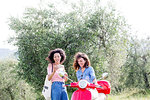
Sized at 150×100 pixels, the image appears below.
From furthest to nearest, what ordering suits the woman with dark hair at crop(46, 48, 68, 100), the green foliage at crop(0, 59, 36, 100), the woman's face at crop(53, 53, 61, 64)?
the green foliage at crop(0, 59, 36, 100), the woman's face at crop(53, 53, 61, 64), the woman with dark hair at crop(46, 48, 68, 100)

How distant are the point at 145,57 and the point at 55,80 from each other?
2243 cm

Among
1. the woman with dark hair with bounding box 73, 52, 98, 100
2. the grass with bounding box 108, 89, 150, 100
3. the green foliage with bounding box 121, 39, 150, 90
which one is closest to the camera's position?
the woman with dark hair with bounding box 73, 52, 98, 100

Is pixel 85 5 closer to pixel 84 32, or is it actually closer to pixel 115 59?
pixel 84 32

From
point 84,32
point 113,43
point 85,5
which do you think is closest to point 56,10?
point 85,5

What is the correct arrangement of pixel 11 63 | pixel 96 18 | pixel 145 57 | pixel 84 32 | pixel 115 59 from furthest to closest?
1. pixel 11 63
2. pixel 145 57
3. pixel 115 59
4. pixel 96 18
5. pixel 84 32

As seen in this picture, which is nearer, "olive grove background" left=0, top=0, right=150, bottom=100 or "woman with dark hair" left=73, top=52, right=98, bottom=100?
"woman with dark hair" left=73, top=52, right=98, bottom=100

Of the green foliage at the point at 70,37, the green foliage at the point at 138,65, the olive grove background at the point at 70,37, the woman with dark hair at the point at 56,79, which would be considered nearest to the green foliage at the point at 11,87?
the green foliage at the point at 138,65

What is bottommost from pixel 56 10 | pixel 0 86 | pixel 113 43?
pixel 0 86

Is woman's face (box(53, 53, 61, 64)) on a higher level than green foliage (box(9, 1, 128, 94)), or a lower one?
lower

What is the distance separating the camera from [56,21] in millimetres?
13227

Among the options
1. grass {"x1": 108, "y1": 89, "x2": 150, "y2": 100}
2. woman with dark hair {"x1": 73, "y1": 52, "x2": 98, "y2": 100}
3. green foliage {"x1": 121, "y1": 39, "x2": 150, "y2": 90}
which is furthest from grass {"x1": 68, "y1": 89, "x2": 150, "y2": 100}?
woman with dark hair {"x1": 73, "y1": 52, "x2": 98, "y2": 100}

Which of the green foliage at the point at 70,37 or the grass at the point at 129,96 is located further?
the green foliage at the point at 70,37

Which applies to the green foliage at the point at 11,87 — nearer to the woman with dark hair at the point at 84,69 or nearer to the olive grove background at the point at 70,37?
the olive grove background at the point at 70,37

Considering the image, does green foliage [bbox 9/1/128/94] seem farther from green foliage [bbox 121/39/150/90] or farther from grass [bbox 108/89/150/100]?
green foliage [bbox 121/39/150/90]
